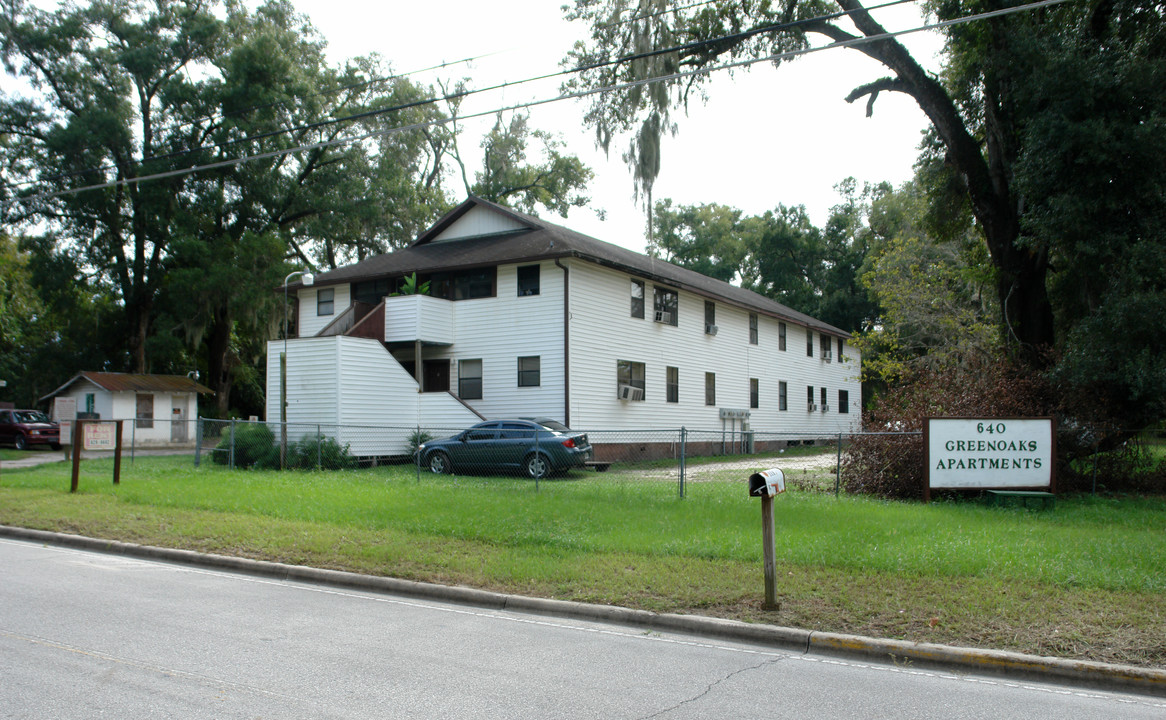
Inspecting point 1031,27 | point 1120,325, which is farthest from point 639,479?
point 1031,27

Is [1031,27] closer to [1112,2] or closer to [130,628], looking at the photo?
[1112,2]

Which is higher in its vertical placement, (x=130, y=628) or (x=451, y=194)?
(x=451, y=194)

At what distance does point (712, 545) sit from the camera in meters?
9.91

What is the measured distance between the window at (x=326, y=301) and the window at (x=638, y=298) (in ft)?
36.3

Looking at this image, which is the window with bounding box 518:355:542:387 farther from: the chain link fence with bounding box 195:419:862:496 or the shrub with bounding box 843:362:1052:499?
the shrub with bounding box 843:362:1052:499

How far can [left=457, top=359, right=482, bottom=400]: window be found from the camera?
87.6ft

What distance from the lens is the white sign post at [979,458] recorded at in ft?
48.2

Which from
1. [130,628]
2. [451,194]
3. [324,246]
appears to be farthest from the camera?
[451,194]

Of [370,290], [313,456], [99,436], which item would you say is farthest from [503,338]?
[99,436]

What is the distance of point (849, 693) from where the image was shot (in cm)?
559

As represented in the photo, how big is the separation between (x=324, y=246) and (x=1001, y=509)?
39210 millimetres

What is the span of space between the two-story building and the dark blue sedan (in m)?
4.05

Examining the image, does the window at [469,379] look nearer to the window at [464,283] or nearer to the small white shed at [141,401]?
the window at [464,283]

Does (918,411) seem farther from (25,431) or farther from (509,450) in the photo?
(25,431)
